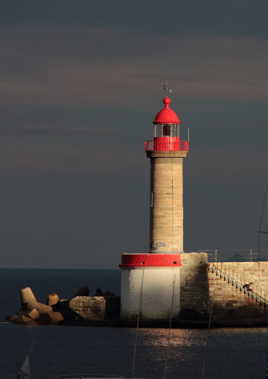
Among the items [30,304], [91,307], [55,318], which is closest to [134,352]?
[91,307]

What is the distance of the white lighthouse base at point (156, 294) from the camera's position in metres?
79.0

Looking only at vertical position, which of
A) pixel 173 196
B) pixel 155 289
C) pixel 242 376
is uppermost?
pixel 173 196

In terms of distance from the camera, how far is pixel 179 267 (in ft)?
261

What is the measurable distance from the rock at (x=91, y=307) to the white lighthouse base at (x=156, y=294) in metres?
2.49

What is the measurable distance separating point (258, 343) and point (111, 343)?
287 inches

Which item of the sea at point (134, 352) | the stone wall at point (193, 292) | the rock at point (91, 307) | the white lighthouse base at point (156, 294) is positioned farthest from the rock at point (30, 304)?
the stone wall at point (193, 292)

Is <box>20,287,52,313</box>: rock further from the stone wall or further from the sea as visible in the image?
the stone wall

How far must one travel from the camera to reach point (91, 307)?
8112 cm

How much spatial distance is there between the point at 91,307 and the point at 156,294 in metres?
4.14

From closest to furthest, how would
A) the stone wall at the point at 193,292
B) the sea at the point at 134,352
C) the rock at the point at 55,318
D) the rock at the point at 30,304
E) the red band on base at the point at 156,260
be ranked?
the sea at the point at 134,352 → the red band on base at the point at 156,260 → the stone wall at the point at 193,292 → the rock at the point at 55,318 → the rock at the point at 30,304

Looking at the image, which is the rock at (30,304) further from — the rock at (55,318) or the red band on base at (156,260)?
the red band on base at (156,260)

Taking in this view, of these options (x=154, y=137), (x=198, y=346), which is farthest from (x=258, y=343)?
(x=154, y=137)

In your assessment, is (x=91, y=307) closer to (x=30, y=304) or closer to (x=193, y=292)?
(x=30, y=304)

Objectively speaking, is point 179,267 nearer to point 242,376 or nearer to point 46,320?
point 46,320
